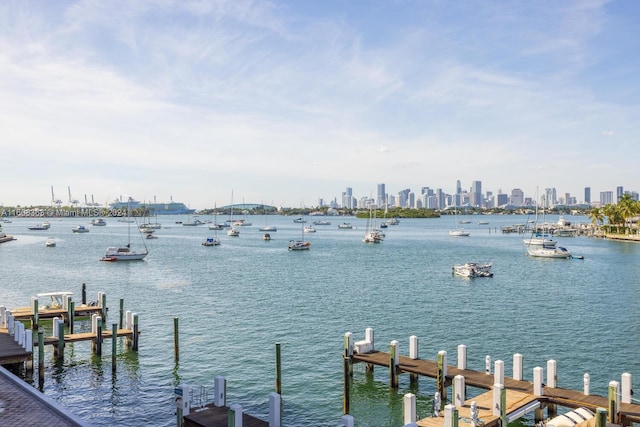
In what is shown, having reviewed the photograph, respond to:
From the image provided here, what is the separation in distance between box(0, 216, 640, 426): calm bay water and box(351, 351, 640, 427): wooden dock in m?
1.50

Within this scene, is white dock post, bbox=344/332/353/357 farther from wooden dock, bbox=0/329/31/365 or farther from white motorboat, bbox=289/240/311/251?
white motorboat, bbox=289/240/311/251

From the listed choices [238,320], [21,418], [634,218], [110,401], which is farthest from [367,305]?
[634,218]

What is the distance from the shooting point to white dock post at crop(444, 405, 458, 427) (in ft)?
58.8

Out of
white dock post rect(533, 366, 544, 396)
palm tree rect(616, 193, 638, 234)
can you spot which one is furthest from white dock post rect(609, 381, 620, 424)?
palm tree rect(616, 193, 638, 234)

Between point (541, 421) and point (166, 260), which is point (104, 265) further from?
point (541, 421)

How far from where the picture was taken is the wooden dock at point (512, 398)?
20719 millimetres

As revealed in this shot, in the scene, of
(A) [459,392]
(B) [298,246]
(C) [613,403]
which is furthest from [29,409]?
(B) [298,246]

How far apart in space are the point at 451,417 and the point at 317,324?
2640 centimetres

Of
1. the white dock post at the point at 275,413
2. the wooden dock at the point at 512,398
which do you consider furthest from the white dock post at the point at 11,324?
the wooden dock at the point at 512,398

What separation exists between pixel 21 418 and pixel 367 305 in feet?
125

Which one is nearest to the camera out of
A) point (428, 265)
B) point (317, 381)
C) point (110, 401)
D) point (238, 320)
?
point (110, 401)

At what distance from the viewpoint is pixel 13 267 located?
85625 millimetres

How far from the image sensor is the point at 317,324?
44.0m

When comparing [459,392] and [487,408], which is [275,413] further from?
[487,408]
